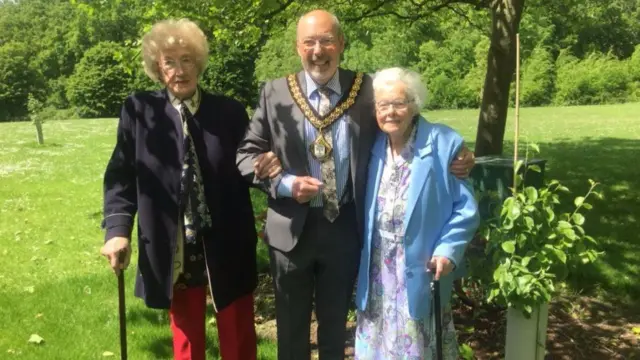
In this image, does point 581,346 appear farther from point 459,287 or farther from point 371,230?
point 371,230

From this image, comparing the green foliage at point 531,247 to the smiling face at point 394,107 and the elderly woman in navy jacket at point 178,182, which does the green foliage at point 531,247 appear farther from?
the elderly woman in navy jacket at point 178,182

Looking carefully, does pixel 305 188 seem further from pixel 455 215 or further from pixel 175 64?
pixel 175 64

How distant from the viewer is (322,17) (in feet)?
8.67

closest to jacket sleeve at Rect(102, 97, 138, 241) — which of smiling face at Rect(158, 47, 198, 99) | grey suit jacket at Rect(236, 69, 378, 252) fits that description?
smiling face at Rect(158, 47, 198, 99)

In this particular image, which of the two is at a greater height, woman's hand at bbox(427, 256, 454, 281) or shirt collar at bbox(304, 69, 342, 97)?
shirt collar at bbox(304, 69, 342, 97)

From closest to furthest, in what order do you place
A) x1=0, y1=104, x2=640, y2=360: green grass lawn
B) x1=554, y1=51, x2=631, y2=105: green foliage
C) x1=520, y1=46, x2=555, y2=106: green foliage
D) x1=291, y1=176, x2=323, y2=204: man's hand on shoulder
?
x1=291, y1=176, x2=323, y2=204: man's hand on shoulder < x1=0, y1=104, x2=640, y2=360: green grass lawn < x1=520, y1=46, x2=555, y2=106: green foliage < x1=554, y1=51, x2=631, y2=105: green foliage

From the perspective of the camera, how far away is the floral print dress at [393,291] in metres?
2.69

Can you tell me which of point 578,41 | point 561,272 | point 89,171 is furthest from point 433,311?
point 578,41

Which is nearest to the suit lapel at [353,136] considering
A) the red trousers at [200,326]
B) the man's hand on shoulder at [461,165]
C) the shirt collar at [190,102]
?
the man's hand on shoulder at [461,165]

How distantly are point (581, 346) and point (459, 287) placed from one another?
90 centimetres

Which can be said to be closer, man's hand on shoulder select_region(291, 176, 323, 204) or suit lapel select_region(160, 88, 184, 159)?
man's hand on shoulder select_region(291, 176, 323, 204)

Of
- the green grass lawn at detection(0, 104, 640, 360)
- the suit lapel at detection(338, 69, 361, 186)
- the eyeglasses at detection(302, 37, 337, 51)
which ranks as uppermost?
the eyeglasses at detection(302, 37, 337, 51)

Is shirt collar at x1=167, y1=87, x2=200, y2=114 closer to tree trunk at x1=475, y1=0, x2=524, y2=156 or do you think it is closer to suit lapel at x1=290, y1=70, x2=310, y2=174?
suit lapel at x1=290, y1=70, x2=310, y2=174

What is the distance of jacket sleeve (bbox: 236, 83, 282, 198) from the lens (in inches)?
106
